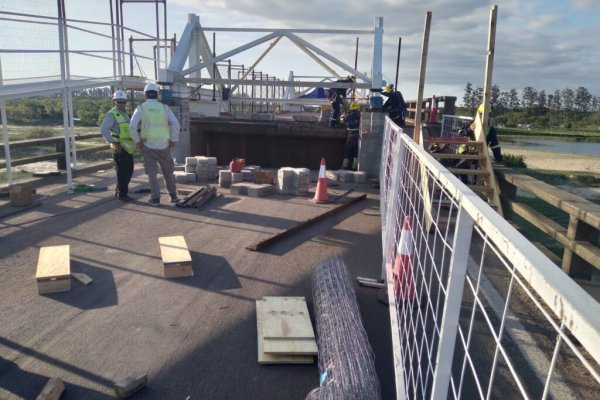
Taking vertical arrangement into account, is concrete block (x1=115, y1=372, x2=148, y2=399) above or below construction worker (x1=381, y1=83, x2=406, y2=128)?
below

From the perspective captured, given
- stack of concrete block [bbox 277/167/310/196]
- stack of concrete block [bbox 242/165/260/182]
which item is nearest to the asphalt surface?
stack of concrete block [bbox 277/167/310/196]

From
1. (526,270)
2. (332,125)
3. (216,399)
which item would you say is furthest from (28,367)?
(332,125)

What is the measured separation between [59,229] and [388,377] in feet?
19.9

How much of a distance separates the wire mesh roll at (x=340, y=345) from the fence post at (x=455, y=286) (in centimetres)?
116

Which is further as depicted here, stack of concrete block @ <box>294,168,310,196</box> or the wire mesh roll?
stack of concrete block @ <box>294,168,310,196</box>

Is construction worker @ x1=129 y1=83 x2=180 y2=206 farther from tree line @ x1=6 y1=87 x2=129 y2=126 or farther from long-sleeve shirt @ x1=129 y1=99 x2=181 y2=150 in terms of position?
tree line @ x1=6 y1=87 x2=129 y2=126

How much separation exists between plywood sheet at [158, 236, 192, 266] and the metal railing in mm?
2527

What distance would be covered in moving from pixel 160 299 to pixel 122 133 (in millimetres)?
5353

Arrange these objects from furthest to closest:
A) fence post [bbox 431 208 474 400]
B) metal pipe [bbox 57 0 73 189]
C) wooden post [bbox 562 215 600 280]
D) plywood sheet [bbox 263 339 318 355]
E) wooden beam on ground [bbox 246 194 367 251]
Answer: metal pipe [bbox 57 0 73 189] → wooden beam on ground [bbox 246 194 367 251] → wooden post [bbox 562 215 600 280] → plywood sheet [bbox 263 339 318 355] → fence post [bbox 431 208 474 400]

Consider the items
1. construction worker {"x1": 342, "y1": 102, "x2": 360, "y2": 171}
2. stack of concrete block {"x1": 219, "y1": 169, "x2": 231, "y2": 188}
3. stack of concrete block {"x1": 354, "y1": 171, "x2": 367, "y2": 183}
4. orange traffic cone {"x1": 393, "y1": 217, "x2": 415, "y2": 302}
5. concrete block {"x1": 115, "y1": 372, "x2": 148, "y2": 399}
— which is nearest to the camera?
concrete block {"x1": 115, "y1": 372, "x2": 148, "y2": 399}

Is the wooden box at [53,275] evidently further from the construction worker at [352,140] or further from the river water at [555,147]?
the river water at [555,147]

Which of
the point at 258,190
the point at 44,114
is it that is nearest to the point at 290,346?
the point at 258,190

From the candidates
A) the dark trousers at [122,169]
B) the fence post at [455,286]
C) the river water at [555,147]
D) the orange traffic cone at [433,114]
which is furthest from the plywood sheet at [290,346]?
the river water at [555,147]

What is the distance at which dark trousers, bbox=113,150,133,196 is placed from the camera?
964cm
